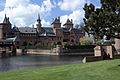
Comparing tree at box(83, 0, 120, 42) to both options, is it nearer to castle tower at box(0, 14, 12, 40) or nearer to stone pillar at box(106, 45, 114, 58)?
stone pillar at box(106, 45, 114, 58)

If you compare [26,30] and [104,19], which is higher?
[26,30]

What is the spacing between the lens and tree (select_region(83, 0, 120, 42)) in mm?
18422

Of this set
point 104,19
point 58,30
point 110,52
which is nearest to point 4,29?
point 58,30

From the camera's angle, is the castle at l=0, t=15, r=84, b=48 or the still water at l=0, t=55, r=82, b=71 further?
the castle at l=0, t=15, r=84, b=48

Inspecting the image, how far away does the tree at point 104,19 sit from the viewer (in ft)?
60.4

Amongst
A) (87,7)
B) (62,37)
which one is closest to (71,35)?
(62,37)

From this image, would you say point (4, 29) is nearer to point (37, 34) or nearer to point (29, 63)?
point (37, 34)

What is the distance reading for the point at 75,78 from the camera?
47.6ft

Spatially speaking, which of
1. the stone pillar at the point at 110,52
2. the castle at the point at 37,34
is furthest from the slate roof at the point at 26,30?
the stone pillar at the point at 110,52

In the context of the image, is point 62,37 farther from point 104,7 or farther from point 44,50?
point 104,7

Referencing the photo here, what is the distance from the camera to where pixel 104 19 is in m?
18.6

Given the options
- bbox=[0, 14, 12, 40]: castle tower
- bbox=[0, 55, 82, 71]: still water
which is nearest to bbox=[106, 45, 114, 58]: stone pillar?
bbox=[0, 55, 82, 71]: still water

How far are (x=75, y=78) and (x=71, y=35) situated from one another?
121936 mm

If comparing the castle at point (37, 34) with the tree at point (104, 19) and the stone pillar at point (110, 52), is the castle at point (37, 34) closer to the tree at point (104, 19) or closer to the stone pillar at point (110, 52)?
the stone pillar at point (110, 52)
